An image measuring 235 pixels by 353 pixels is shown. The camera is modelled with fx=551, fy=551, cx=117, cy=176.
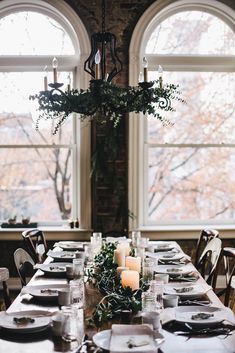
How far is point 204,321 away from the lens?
2.35 m

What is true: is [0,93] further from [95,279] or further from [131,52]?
[95,279]

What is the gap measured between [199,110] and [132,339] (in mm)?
4073

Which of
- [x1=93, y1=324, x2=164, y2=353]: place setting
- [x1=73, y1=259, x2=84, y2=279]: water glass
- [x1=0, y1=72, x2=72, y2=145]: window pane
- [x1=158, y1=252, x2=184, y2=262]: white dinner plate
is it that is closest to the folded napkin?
[x1=93, y1=324, x2=164, y2=353]: place setting

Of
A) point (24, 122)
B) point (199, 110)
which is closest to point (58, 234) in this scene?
point (24, 122)

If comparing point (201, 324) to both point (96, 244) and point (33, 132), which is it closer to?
point (96, 244)

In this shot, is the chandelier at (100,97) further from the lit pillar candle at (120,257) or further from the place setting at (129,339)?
the place setting at (129,339)

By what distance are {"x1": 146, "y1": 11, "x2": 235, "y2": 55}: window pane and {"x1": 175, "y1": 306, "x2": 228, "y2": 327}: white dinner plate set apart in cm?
375

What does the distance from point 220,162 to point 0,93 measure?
96.5 inches

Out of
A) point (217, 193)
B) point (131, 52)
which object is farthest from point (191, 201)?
point (131, 52)

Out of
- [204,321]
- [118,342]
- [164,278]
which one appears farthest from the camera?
[164,278]

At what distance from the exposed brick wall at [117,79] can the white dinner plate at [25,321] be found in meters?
3.06

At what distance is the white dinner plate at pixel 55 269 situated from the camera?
3420 mm

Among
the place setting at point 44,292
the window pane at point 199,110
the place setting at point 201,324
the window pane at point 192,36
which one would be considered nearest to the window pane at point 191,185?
the window pane at point 199,110

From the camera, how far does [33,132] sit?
5.84 metres
